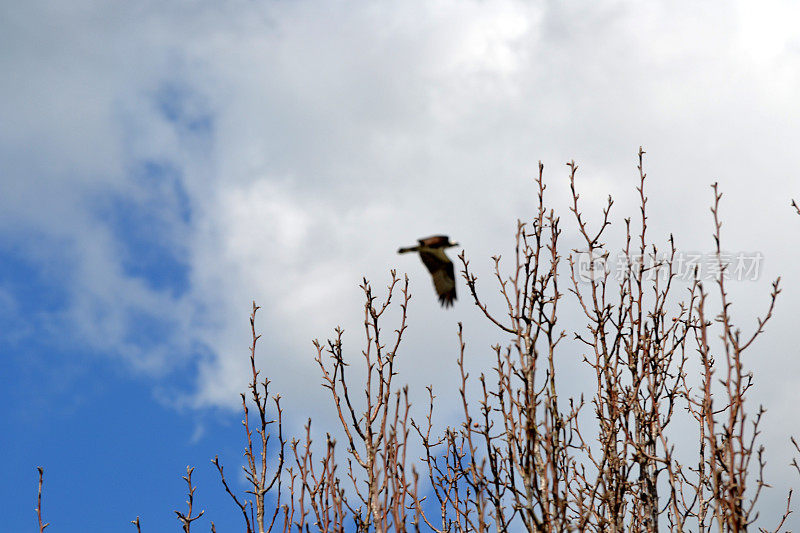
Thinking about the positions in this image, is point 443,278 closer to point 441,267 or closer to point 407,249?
point 441,267

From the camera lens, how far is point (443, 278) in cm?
433

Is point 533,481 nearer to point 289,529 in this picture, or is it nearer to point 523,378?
point 523,378

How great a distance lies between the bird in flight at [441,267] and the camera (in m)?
4.07

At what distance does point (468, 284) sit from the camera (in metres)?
4.42

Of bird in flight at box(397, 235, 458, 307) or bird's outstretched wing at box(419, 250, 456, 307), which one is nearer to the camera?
bird in flight at box(397, 235, 458, 307)

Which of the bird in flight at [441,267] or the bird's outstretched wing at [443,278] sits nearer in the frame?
the bird in flight at [441,267]

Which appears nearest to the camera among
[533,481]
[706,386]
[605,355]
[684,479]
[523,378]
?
[533,481]

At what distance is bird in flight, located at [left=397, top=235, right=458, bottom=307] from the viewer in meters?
4.07

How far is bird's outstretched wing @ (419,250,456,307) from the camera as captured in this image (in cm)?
429

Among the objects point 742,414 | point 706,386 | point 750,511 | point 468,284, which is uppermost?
point 468,284

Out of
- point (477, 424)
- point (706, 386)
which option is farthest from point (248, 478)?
point (706, 386)

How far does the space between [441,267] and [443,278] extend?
0.26 feet

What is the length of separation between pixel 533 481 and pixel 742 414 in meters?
1.03

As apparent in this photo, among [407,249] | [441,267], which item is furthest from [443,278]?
[407,249]
